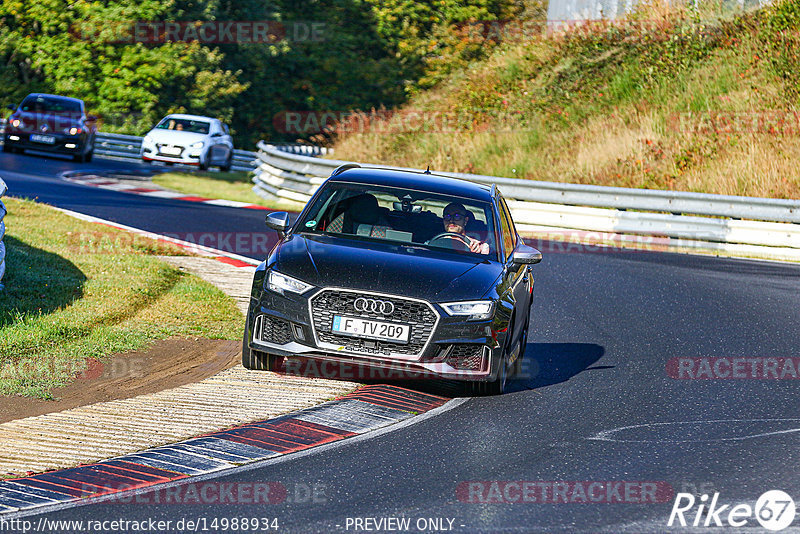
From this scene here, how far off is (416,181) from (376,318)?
6.91ft

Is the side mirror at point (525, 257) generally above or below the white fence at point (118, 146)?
above

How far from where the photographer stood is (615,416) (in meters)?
8.17

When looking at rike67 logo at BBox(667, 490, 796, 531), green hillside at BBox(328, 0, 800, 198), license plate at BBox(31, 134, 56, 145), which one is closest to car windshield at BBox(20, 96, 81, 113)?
license plate at BBox(31, 134, 56, 145)

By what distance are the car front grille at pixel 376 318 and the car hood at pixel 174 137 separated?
960 inches

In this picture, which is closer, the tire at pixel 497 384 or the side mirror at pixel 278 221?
the tire at pixel 497 384

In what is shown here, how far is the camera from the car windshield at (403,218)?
365 inches

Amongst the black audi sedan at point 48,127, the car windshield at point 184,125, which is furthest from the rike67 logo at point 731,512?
the car windshield at point 184,125

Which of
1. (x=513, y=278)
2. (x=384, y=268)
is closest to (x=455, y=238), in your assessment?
(x=513, y=278)

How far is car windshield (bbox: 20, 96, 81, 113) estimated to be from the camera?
104 ft

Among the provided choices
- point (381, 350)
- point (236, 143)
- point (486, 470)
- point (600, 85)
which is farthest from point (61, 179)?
point (236, 143)

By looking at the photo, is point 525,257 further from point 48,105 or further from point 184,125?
point 48,105

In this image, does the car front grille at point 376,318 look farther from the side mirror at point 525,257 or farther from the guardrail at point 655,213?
the guardrail at point 655,213

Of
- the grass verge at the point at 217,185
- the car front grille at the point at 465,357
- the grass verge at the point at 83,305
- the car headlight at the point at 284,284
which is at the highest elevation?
the car headlight at the point at 284,284

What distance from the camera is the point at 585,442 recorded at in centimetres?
737
